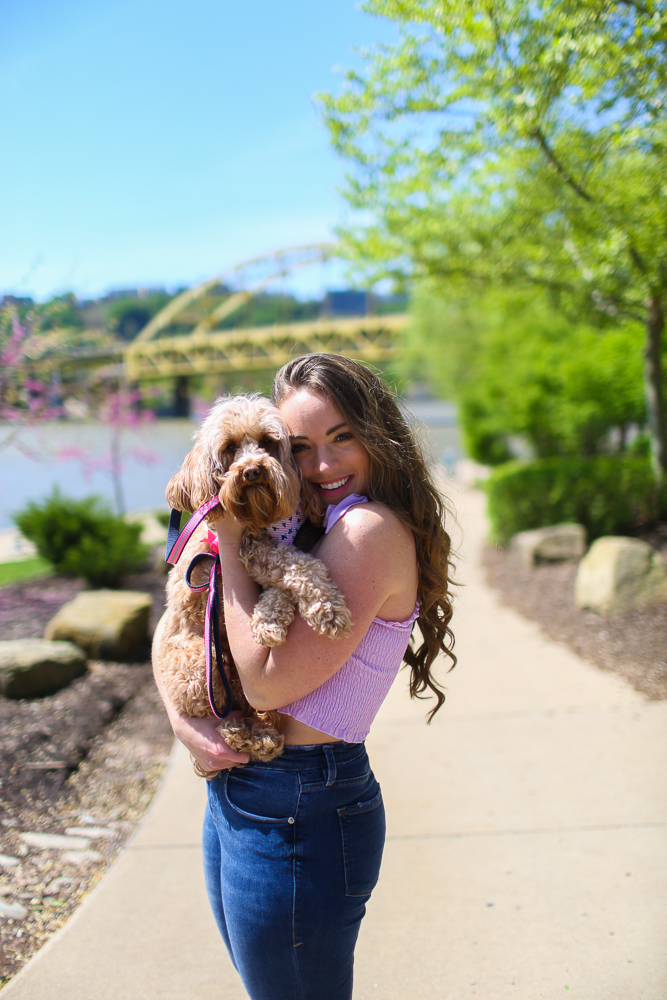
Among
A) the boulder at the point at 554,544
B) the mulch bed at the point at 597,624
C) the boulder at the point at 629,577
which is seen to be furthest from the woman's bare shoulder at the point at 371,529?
the boulder at the point at 554,544

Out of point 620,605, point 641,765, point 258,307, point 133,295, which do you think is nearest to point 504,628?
point 620,605

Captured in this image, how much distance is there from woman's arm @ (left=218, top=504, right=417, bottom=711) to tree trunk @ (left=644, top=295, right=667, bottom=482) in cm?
618

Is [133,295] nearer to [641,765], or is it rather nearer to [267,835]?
[641,765]

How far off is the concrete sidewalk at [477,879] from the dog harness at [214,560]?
850 millimetres

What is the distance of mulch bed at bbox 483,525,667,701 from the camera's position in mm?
5016

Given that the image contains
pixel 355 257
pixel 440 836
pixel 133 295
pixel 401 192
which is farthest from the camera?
pixel 133 295

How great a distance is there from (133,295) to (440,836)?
811 cm

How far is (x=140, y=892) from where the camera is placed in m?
2.98

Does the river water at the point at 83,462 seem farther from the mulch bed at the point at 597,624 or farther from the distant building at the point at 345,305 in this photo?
the distant building at the point at 345,305

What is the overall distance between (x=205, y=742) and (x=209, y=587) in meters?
0.38

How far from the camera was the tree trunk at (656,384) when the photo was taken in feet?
22.5

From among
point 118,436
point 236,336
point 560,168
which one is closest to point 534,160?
→ point 560,168

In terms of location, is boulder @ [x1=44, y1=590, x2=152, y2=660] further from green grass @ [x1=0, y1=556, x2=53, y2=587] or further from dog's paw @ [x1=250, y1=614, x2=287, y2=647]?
dog's paw @ [x1=250, y1=614, x2=287, y2=647]

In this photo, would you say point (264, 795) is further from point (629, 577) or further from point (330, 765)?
point (629, 577)
